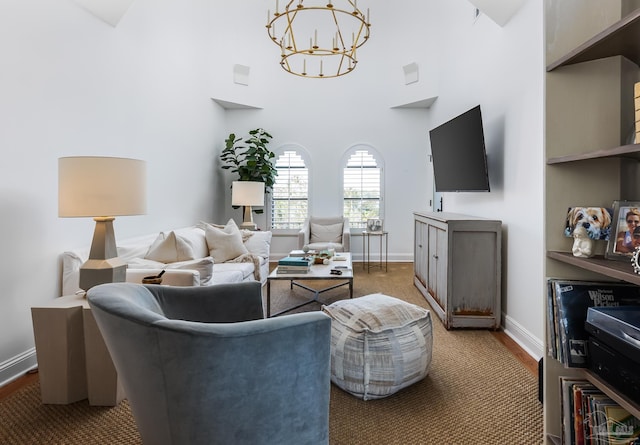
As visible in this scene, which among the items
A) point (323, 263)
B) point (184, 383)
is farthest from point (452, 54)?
point (184, 383)

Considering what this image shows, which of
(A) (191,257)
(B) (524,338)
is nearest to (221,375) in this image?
(A) (191,257)

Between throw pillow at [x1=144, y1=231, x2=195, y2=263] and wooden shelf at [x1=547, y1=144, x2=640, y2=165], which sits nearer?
wooden shelf at [x1=547, y1=144, x2=640, y2=165]

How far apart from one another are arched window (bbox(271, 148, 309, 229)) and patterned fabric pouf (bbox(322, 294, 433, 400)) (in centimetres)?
416

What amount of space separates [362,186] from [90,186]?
15.2 feet

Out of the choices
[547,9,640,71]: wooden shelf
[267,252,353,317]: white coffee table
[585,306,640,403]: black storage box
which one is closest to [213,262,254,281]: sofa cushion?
[267,252,353,317]: white coffee table

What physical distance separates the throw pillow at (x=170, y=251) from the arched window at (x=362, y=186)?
351cm

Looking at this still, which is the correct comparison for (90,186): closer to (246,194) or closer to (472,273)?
(472,273)

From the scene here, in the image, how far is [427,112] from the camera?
5.95 m

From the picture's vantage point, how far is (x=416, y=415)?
5.86 ft

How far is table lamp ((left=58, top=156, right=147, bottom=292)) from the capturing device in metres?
1.95

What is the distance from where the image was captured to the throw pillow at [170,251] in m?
2.95

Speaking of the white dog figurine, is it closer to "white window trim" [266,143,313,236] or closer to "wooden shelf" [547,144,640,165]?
"wooden shelf" [547,144,640,165]

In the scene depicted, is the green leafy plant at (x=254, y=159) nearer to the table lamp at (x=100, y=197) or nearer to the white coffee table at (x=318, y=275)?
the white coffee table at (x=318, y=275)

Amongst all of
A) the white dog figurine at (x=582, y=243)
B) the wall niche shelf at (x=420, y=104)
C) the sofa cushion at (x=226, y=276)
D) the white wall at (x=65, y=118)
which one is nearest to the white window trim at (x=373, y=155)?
the wall niche shelf at (x=420, y=104)
